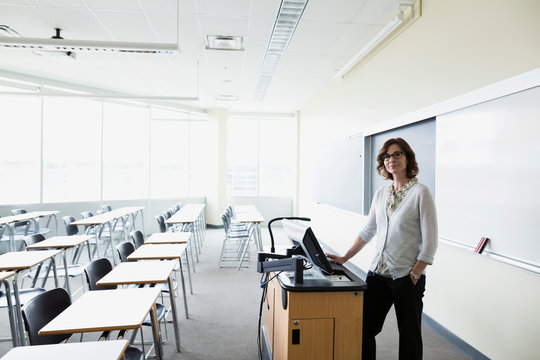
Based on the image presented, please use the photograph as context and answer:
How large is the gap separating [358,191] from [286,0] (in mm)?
2636

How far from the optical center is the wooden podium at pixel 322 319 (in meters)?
1.75

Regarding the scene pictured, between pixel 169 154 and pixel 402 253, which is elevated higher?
pixel 169 154

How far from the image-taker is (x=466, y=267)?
8.38 ft

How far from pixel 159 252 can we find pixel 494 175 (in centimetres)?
289

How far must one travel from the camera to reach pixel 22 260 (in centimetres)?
272

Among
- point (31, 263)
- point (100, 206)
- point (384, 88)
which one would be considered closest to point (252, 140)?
point (100, 206)

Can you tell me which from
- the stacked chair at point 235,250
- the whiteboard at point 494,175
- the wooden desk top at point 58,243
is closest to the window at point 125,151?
the stacked chair at point 235,250

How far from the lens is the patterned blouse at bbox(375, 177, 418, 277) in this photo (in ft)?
6.06

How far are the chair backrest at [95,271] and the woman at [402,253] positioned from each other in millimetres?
1894

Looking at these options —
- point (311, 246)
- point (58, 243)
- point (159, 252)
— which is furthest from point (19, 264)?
point (311, 246)

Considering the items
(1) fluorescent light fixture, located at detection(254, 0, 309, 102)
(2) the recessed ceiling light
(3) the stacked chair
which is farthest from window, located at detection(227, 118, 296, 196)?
(1) fluorescent light fixture, located at detection(254, 0, 309, 102)

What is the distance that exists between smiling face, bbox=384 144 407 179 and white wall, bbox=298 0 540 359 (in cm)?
99

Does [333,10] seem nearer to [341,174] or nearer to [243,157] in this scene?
[341,174]

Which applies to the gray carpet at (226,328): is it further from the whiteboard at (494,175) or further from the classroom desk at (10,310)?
the whiteboard at (494,175)
